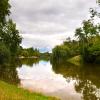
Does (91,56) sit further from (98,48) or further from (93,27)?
(93,27)

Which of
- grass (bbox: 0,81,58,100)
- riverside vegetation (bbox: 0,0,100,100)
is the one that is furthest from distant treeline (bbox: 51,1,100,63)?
grass (bbox: 0,81,58,100)

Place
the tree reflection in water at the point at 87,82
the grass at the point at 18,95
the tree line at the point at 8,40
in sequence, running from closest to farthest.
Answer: the grass at the point at 18,95 < the tree reflection in water at the point at 87,82 < the tree line at the point at 8,40

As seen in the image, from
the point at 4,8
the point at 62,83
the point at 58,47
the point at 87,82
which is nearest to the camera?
the point at 87,82

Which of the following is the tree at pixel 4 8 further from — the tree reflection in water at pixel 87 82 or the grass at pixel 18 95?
the grass at pixel 18 95

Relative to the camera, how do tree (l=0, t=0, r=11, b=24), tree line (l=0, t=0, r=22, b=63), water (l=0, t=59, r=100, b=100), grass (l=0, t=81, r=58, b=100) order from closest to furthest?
grass (l=0, t=81, r=58, b=100), water (l=0, t=59, r=100, b=100), tree (l=0, t=0, r=11, b=24), tree line (l=0, t=0, r=22, b=63)

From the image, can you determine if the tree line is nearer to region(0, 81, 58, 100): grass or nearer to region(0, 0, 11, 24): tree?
region(0, 0, 11, 24): tree

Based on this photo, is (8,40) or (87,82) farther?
(8,40)

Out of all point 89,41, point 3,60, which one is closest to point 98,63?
point 89,41

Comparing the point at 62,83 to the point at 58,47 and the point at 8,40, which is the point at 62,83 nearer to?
the point at 8,40

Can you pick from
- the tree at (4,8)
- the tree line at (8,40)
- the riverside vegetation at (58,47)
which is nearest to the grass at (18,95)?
the riverside vegetation at (58,47)

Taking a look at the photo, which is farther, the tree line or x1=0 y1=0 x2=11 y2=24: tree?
the tree line

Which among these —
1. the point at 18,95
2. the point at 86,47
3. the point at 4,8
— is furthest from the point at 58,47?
the point at 18,95

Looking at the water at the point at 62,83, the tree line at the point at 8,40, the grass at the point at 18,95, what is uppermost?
the tree line at the point at 8,40

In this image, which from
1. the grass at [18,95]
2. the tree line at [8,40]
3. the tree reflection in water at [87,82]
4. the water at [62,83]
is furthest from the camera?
the tree line at [8,40]
